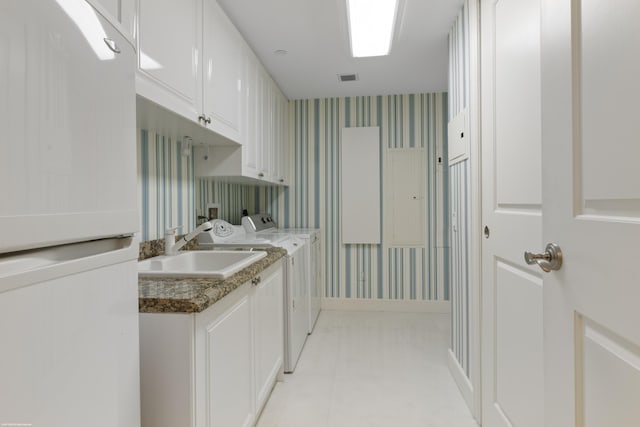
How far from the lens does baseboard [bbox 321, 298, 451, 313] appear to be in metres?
3.70

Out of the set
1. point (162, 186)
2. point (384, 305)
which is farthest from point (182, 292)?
point (384, 305)

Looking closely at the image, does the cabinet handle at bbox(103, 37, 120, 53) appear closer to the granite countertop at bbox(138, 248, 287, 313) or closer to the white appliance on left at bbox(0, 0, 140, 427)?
the white appliance on left at bbox(0, 0, 140, 427)

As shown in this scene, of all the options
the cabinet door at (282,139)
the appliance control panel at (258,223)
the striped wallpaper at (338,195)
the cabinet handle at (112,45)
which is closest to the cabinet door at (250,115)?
the appliance control panel at (258,223)

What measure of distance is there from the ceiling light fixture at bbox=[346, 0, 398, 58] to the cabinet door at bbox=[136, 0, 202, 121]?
0.90m

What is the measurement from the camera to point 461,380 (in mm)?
2084

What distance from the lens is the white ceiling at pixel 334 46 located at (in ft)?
6.89

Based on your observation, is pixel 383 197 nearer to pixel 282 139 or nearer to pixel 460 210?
pixel 282 139

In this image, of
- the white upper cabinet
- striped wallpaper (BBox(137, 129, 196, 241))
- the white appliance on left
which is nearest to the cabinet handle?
the white appliance on left

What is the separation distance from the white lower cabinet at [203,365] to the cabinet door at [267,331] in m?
0.05

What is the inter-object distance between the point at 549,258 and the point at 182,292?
1.04 metres

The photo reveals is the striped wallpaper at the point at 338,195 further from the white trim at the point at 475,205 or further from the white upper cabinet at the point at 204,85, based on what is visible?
the white trim at the point at 475,205

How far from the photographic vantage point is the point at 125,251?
29.3 inches

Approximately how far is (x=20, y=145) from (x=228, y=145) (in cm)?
188

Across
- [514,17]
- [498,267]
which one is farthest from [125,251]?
[514,17]
